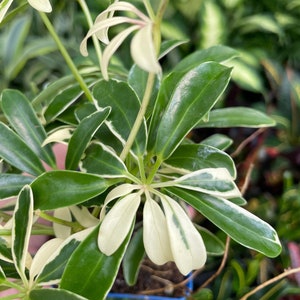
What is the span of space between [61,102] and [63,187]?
0.19 m

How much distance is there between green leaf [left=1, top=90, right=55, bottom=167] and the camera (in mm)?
591

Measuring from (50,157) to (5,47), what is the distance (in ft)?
2.57

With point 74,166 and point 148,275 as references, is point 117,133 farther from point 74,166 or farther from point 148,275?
point 148,275

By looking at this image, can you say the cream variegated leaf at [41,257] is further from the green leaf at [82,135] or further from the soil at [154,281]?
the soil at [154,281]

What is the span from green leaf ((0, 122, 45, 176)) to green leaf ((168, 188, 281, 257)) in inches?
7.1

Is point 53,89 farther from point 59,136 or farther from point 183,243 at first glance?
point 183,243

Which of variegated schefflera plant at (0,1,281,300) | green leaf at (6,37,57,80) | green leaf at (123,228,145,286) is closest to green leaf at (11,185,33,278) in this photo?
variegated schefflera plant at (0,1,281,300)

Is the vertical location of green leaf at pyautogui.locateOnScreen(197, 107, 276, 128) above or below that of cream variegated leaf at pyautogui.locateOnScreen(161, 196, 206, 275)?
above

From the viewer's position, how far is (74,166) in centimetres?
56

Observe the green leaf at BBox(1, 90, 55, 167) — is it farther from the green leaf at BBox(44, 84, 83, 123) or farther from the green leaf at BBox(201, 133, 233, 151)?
the green leaf at BBox(201, 133, 233, 151)

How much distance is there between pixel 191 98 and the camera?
0.51 meters

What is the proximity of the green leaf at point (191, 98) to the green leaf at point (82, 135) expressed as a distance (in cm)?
7

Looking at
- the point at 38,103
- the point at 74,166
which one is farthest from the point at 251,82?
the point at 74,166

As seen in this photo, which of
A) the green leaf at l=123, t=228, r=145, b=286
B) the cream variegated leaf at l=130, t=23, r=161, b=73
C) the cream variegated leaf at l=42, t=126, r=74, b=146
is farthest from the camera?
the green leaf at l=123, t=228, r=145, b=286
